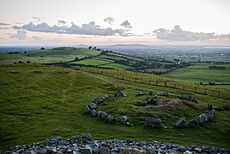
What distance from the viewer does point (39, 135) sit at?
47.9 meters

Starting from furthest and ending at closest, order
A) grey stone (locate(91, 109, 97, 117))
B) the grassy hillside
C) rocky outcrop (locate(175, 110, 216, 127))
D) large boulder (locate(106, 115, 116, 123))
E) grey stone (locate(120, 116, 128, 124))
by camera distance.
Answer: grey stone (locate(91, 109, 97, 117)) < large boulder (locate(106, 115, 116, 123)) < grey stone (locate(120, 116, 128, 124)) < rocky outcrop (locate(175, 110, 216, 127)) < the grassy hillside

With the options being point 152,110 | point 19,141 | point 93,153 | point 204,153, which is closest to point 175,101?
point 152,110

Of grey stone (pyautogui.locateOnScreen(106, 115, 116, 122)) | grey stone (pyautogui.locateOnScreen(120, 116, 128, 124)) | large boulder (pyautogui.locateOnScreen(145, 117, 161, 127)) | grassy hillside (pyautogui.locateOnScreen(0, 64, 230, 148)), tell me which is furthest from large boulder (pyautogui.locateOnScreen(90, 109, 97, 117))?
large boulder (pyautogui.locateOnScreen(145, 117, 161, 127))

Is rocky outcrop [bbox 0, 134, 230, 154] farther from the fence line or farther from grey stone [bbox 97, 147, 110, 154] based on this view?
the fence line

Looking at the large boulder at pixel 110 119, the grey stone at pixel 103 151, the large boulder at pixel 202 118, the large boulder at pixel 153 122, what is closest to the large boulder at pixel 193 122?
the large boulder at pixel 202 118

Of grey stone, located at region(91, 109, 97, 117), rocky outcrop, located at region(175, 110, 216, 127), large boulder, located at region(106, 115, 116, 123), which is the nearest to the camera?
rocky outcrop, located at region(175, 110, 216, 127)

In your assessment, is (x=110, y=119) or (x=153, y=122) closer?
(x=153, y=122)

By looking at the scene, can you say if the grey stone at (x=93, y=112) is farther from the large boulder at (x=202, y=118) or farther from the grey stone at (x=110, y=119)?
the large boulder at (x=202, y=118)

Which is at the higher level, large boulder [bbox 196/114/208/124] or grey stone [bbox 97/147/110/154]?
grey stone [bbox 97/147/110/154]

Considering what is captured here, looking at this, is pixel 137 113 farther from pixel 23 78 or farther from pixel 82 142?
pixel 23 78

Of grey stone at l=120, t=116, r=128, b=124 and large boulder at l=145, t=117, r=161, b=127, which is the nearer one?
large boulder at l=145, t=117, r=161, b=127

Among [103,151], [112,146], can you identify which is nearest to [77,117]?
[112,146]

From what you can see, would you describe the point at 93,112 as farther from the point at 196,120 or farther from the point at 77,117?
Answer: the point at 196,120

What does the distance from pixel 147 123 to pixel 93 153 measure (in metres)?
25.6
